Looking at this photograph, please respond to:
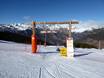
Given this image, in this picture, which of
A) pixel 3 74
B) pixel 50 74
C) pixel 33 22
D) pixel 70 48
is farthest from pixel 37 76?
pixel 33 22

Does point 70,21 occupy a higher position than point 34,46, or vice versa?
point 70,21

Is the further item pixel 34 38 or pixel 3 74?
pixel 34 38

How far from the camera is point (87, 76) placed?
1170 centimetres

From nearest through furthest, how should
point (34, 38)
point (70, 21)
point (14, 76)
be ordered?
point (14, 76), point (70, 21), point (34, 38)

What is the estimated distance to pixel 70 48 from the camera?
1923 cm

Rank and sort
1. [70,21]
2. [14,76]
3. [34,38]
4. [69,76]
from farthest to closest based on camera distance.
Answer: [34,38]
[70,21]
[69,76]
[14,76]

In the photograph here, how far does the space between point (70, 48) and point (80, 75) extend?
294 inches

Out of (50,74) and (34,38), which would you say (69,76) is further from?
(34,38)

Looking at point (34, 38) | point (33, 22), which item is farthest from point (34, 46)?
point (33, 22)

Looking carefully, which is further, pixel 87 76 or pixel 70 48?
pixel 70 48

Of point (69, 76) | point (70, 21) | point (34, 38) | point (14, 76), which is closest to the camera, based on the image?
point (14, 76)

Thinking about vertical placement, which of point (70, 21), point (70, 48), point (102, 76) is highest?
point (70, 21)

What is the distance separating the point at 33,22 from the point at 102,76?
1011 cm

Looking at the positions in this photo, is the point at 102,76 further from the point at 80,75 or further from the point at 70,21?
the point at 70,21
